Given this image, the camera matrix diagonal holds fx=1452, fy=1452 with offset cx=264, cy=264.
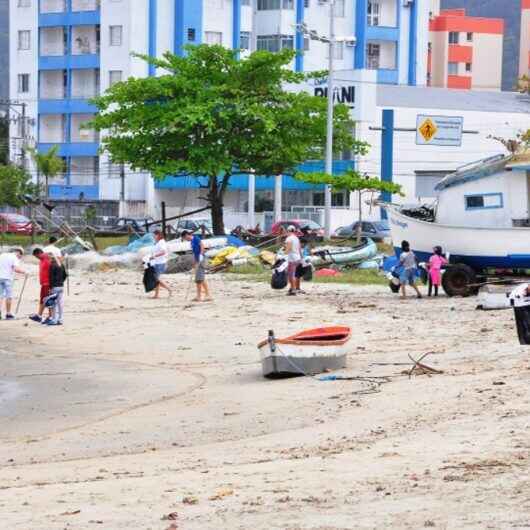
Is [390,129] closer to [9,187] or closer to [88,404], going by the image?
[9,187]

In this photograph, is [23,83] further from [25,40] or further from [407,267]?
[407,267]

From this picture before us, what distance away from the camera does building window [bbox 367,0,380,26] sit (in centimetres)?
9381

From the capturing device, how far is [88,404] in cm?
1980

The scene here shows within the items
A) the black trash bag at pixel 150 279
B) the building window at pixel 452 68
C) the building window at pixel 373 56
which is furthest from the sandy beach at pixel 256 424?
the building window at pixel 452 68

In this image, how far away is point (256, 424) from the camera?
17.0m

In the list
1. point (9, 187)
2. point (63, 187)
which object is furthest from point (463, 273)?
point (63, 187)

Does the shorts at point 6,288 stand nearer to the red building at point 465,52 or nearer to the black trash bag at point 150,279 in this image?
the black trash bag at point 150,279

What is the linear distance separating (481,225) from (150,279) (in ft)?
26.3

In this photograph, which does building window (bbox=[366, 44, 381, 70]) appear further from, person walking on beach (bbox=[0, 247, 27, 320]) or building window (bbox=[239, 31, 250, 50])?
person walking on beach (bbox=[0, 247, 27, 320])

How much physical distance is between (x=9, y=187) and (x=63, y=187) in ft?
80.7

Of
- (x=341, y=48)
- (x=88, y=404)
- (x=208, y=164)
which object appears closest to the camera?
(x=88, y=404)

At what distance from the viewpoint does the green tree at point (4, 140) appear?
284 ft

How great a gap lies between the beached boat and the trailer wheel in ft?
28.5

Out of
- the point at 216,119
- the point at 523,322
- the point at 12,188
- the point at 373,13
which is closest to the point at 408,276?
the point at 523,322
